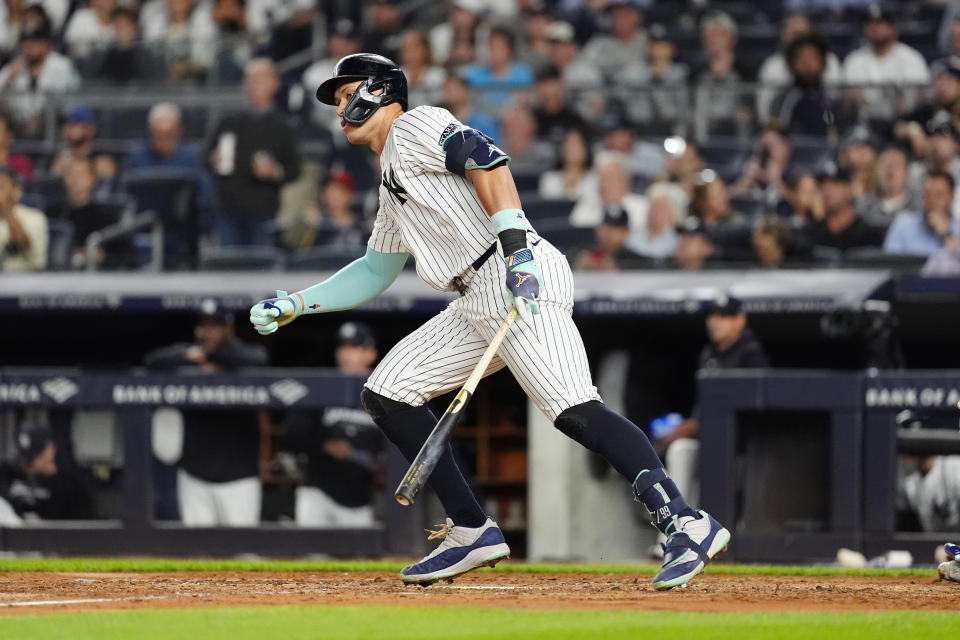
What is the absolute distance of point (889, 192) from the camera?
32.0 ft

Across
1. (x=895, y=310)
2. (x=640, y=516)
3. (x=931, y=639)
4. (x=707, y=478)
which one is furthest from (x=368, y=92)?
(x=895, y=310)

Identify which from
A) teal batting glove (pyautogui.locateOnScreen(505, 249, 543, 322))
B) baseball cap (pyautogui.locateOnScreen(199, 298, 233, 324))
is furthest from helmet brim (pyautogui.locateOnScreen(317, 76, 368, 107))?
baseball cap (pyautogui.locateOnScreen(199, 298, 233, 324))

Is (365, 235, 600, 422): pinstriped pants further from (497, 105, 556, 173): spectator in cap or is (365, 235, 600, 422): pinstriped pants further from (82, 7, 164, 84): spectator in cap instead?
(82, 7, 164, 84): spectator in cap

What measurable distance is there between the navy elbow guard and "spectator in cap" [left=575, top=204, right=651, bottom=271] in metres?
5.26

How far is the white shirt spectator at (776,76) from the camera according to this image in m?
10.5

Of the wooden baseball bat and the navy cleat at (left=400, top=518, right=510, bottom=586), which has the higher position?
the wooden baseball bat

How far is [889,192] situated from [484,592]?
5529 millimetres

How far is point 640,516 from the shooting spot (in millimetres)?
9523

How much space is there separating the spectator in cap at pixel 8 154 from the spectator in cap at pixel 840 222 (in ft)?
19.2

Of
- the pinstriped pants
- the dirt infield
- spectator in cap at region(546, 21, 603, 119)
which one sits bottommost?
the dirt infield

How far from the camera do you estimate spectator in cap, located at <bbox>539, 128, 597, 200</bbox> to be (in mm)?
10441

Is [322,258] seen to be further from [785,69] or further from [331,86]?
[331,86]

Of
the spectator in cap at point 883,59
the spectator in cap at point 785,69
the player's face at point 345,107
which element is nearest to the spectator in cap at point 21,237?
the spectator in cap at point 785,69

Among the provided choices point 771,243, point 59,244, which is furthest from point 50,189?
point 771,243
